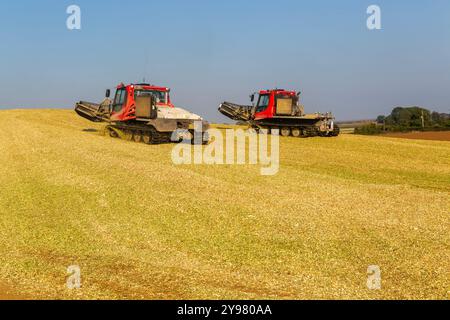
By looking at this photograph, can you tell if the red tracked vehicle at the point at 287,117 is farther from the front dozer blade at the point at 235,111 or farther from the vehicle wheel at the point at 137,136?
the vehicle wheel at the point at 137,136

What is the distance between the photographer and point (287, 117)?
3234 cm

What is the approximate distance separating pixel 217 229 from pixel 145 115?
15842mm

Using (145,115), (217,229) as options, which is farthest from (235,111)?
(217,229)

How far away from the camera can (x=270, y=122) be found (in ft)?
109

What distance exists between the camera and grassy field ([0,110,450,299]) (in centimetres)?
869

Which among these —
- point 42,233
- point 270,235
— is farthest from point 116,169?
point 270,235

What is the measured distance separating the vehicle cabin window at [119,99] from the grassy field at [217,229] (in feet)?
25.3

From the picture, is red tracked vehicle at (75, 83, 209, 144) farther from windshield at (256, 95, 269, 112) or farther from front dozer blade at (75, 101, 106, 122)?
windshield at (256, 95, 269, 112)

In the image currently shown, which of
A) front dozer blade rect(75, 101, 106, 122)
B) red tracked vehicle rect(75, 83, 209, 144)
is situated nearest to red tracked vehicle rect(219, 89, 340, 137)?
red tracked vehicle rect(75, 83, 209, 144)

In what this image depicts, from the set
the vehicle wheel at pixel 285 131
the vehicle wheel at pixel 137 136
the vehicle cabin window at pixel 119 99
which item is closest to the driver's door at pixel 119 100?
the vehicle cabin window at pixel 119 99

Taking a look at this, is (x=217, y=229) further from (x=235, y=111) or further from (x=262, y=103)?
(x=235, y=111)

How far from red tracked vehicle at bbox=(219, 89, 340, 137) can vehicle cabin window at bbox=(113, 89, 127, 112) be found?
8.60m
